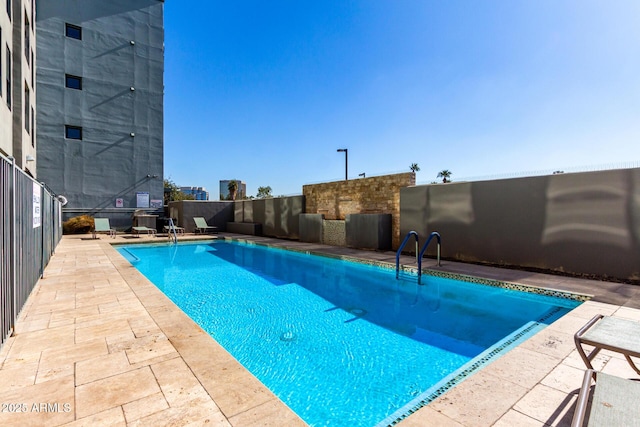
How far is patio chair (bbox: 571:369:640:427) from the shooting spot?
129 centimetres

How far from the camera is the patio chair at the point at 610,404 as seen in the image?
129cm

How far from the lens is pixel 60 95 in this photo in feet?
53.3

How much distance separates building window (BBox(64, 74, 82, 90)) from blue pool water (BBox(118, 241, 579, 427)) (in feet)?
51.1

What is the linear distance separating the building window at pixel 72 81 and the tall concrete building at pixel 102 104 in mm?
46

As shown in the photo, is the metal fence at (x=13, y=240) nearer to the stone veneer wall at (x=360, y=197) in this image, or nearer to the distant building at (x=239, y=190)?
the stone veneer wall at (x=360, y=197)

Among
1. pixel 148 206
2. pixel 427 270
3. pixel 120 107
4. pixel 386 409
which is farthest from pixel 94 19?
pixel 386 409

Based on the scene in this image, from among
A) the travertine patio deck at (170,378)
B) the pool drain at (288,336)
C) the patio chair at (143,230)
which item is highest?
the patio chair at (143,230)

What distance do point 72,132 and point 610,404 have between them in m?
22.2

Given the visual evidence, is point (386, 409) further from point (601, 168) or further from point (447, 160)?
point (447, 160)

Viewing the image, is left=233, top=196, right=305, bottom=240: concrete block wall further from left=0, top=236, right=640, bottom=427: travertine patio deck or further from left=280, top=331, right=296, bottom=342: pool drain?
left=0, top=236, right=640, bottom=427: travertine patio deck

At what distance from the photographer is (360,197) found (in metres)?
10.9

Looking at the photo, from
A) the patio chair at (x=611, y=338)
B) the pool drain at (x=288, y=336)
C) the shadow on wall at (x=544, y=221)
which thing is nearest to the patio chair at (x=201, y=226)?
the shadow on wall at (x=544, y=221)

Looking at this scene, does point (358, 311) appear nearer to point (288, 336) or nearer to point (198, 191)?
point (288, 336)

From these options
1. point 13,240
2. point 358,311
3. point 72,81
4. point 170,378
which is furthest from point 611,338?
point 72,81
